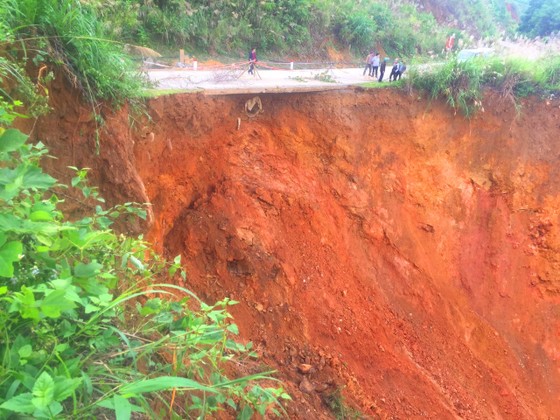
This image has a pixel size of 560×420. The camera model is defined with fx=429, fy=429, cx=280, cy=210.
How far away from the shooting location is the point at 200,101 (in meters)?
6.48

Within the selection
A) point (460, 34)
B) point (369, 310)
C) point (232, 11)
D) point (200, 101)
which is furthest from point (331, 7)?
point (369, 310)

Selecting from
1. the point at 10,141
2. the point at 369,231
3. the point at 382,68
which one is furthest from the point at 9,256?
the point at 382,68

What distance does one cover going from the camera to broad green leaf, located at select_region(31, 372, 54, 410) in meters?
1.21

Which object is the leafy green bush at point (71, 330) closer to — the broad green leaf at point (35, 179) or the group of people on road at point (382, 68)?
the broad green leaf at point (35, 179)

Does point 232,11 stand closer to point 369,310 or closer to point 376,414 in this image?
point 369,310

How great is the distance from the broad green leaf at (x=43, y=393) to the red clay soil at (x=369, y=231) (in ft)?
10.8

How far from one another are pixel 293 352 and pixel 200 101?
12.9ft

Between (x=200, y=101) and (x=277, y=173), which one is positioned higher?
(x=200, y=101)

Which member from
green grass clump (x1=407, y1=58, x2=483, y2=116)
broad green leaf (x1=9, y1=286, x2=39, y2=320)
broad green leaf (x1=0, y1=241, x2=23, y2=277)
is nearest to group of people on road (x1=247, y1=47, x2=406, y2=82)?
green grass clump (x1=407, y1=58, x2=483, y2=116)

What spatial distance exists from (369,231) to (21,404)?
732cm

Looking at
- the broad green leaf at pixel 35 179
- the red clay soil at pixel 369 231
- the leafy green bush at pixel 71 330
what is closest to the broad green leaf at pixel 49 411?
the leafy green bush at pixel 71 330

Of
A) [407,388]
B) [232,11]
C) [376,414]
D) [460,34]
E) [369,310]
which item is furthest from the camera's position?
[460,34]

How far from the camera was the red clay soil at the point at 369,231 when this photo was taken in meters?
6.04

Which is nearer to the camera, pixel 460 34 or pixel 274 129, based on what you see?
pixel 274 129
